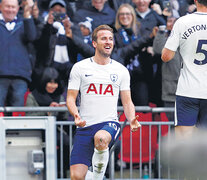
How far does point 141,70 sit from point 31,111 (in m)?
2.09

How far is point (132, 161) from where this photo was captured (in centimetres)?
781

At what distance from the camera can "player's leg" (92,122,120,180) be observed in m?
5.37

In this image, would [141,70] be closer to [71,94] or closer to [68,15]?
[68,15]

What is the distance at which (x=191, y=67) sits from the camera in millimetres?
5496

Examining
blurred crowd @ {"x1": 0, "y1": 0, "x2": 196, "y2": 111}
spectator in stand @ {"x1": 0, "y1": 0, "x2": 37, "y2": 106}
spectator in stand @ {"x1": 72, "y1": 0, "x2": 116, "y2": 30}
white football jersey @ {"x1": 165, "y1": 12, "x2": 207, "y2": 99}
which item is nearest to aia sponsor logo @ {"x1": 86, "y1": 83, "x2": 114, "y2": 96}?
white football jersey @ {"x1": 165, "y1": 12, "x2": 207, "y2": 99}

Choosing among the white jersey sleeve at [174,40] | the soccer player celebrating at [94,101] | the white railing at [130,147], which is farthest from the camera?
the white railing at [130,147]

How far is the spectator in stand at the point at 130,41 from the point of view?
8.20 meters

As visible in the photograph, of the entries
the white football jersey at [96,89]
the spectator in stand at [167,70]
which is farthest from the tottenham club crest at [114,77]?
the spectator in stand at [167,70]

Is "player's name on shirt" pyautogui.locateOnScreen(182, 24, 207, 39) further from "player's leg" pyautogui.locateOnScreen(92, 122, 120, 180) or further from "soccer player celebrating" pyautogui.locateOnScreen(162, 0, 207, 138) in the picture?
"player's leg" pyautogui.locateOnScreen(92, 122, 120, 180)

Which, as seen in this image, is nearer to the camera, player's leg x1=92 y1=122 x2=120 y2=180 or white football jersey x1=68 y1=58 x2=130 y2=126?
player's leg x1=92 y1=122 x2=120 y2=180

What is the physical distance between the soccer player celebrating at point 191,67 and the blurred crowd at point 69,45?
2.42 metres

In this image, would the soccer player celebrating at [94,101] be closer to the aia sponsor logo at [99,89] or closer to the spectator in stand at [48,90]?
the aia sponsor logo at [99,89]

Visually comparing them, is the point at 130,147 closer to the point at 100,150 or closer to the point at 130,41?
the point at 130,41

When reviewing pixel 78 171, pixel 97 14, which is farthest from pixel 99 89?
pixel 97 14
